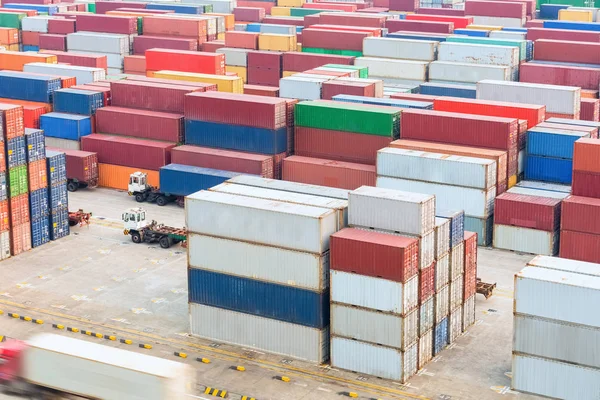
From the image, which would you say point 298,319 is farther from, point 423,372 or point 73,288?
point 73,288

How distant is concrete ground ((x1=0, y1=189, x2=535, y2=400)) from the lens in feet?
187

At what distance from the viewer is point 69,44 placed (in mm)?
133250

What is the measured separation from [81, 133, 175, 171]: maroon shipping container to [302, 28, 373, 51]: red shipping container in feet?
119

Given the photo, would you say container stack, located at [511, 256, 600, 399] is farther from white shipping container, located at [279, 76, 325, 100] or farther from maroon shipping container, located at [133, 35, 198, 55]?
maroon shipping container, located at [133, 35, 198, 55]

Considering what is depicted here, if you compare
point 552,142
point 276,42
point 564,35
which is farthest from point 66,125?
point 564,35

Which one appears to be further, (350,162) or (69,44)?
(69,44)

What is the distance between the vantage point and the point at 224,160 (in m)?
88.4

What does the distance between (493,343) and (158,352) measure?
1868cm

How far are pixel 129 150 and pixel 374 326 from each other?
41.6m

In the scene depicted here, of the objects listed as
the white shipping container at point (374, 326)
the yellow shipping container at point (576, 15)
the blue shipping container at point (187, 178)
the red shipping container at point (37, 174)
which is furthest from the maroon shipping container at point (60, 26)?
the white shipping container at point (374, 326)

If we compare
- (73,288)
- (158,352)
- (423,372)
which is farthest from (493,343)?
(73,288)

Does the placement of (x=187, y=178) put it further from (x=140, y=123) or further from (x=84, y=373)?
(x=84, y=373)

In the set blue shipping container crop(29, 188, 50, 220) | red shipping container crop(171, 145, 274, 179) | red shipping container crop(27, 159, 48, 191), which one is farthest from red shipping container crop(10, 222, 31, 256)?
red shipping container crop(171, 145, 274, 179)

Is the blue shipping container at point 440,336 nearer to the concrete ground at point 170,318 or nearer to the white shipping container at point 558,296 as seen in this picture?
the concrete ground at point 170,318
